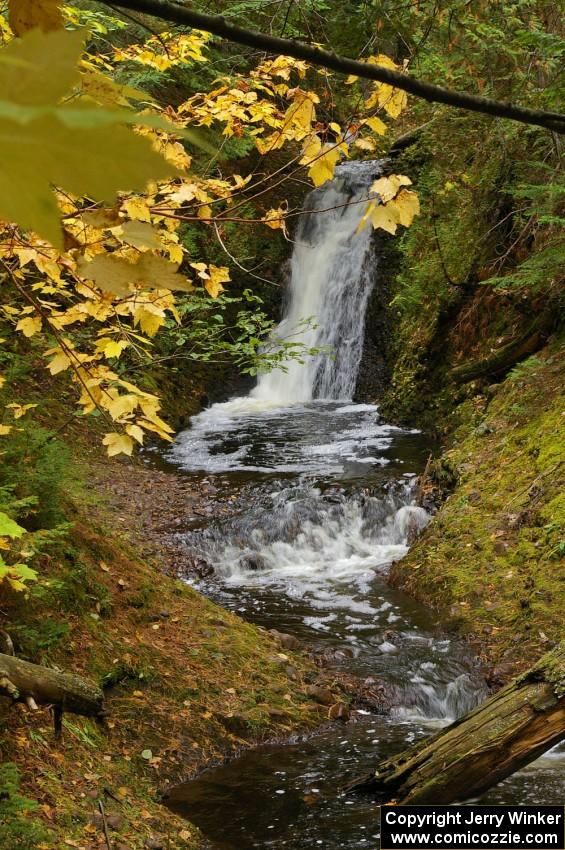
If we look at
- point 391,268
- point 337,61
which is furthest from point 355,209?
point 337,61

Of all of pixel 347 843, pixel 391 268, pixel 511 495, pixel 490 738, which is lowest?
pixel 347 843

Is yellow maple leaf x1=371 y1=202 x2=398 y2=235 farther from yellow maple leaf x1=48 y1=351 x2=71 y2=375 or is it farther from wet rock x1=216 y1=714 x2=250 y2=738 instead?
wet rock x1=216 y1=714 x2=250 y2=738

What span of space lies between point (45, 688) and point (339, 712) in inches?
107

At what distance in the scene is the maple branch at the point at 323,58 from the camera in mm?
946

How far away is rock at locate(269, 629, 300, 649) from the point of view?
6.19 metres

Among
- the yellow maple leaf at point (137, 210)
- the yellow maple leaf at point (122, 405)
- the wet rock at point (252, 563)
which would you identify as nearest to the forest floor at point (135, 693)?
the yellow maple leaf at point (122, 405)

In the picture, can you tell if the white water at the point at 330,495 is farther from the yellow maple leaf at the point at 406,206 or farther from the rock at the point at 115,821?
the rock at the point at 115,821

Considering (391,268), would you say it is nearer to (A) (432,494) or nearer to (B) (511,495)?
(A) (432,494)

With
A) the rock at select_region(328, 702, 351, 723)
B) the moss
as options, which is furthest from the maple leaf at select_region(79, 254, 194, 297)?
the moss

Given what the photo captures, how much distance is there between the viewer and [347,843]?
149 inches

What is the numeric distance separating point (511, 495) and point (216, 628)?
3799mm

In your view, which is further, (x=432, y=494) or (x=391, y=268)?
(x=391, y=268)

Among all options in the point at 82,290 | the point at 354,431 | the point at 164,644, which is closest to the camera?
the point at 82,290
